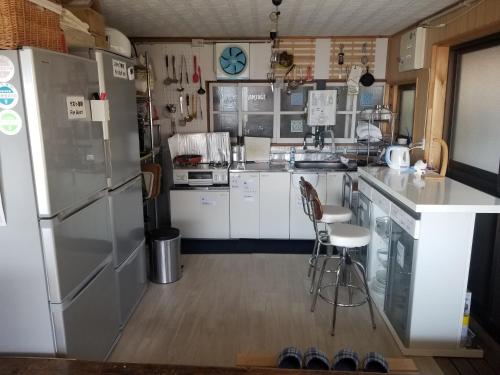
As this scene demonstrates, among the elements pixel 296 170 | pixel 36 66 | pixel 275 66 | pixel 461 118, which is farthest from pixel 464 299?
pixel 275 66

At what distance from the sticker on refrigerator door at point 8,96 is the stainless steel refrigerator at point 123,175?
647 millimetres

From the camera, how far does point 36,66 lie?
5.35 feet

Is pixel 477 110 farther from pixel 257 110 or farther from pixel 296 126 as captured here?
pixel 257 110

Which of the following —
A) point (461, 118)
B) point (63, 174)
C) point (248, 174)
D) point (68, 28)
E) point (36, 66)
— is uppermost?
point (68, 28)

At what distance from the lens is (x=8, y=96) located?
161 centimetres

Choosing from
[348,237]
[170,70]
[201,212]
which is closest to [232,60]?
[170,70]

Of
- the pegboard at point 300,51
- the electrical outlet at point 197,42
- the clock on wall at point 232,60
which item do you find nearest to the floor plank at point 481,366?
the pegboard at point 300,51

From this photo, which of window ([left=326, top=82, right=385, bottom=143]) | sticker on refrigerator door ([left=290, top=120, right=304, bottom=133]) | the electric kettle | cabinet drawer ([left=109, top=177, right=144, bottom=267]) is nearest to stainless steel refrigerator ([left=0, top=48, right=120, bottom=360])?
cabinet drawer ([left=109, top=177, right=144, bottom=267])

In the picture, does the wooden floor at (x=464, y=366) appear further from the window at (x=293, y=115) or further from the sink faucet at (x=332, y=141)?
the window at (x=293, y=115)

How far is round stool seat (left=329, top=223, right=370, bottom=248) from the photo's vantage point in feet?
8.64

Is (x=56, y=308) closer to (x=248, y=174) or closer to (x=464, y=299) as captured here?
(x=464, y=299)

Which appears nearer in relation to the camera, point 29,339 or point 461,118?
point 29,339

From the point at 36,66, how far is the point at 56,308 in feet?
3.66

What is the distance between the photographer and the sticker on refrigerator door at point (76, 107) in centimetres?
191
